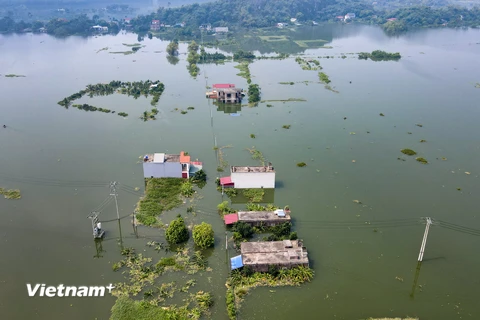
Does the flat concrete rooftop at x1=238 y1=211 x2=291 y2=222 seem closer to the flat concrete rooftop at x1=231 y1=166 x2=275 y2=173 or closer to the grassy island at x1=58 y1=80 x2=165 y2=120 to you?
the flat concrete rooftop at x1=231 y1=166 x2=275 y2=173

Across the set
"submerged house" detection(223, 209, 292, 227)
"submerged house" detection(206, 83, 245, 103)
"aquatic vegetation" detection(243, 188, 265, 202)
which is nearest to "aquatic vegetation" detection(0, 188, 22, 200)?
"submerged house" detection(223, 209, 292, 227)

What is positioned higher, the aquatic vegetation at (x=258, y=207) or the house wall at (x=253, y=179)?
the house wall at (x=253, y=179)

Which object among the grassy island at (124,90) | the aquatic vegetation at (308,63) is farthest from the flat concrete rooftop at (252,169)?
the aquatic vegetation at (308,63)

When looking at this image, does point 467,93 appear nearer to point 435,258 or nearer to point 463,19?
point 435,258

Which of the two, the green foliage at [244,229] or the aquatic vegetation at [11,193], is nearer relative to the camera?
the green foliage at [244,229]

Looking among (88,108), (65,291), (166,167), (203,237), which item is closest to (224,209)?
(203,237)

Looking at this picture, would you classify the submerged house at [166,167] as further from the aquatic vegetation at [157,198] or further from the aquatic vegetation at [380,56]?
the aquatic vegetation at [380,56]

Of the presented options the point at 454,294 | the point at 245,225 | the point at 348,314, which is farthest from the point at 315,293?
the point at 454,294
